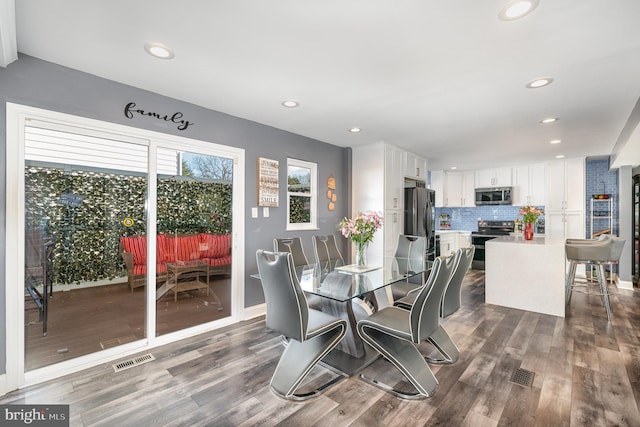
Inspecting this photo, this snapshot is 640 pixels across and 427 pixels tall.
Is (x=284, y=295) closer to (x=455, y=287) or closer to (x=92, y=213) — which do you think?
(x=455, y=287)

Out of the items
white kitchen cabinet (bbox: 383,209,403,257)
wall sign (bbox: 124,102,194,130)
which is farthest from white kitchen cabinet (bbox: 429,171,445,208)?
wall sign (bbox: 124,102,194,130)

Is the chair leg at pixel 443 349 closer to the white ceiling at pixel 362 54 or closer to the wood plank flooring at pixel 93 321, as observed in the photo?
the white ceiling at pixel 362 54

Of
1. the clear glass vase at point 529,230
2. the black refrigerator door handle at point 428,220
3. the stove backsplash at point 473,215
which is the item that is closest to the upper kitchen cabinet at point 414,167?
the black refrigerator door handle at point 428,220

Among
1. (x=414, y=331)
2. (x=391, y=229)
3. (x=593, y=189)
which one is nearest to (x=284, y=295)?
(x=414, y=331)

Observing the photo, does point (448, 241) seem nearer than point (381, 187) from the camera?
No

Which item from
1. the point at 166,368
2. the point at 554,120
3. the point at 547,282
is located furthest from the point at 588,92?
the point at 166,368

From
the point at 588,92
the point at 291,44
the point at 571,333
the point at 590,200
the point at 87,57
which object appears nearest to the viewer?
the point at 291,44

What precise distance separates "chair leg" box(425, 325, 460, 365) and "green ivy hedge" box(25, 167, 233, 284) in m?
2.62

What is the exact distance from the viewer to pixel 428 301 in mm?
1934

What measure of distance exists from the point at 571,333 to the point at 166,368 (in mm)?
3968

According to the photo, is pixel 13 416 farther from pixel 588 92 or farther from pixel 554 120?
pixel 554 120

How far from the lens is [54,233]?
237cm

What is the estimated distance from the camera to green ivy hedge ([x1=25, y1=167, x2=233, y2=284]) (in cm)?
232

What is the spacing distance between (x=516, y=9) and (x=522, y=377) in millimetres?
2496
